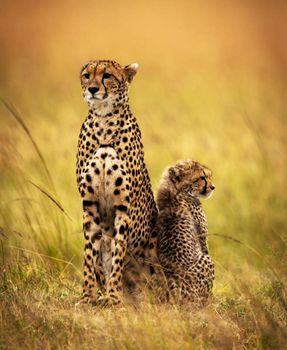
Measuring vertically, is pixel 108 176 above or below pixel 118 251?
above

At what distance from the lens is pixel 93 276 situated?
18.5ft

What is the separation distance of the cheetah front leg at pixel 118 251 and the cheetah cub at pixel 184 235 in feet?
0.81

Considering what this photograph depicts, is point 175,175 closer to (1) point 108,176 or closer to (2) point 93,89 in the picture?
(1) point 108,176

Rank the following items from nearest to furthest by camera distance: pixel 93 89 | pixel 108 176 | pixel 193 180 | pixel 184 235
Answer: pixel 93 89, pixel 108 176, pixel 184 235, pixel 193 180

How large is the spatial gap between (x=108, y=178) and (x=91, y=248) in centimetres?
41

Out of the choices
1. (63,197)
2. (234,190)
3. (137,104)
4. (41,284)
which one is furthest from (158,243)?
(137,104)

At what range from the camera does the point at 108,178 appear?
555 centimetres

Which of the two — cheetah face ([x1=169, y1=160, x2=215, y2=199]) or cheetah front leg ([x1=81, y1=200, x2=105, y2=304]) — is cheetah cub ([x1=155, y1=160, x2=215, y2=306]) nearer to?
cheetah face ([x1=169, y1=160, x2=215, y2=199])

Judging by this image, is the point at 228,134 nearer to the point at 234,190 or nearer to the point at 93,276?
the point at 234,190

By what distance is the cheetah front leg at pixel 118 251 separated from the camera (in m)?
5.54

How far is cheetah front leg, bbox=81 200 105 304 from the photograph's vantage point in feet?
18.4

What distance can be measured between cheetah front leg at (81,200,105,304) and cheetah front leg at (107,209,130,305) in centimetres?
10

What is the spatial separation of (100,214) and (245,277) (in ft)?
4.50

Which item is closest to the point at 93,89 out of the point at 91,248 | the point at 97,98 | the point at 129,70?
the point at 97,98
